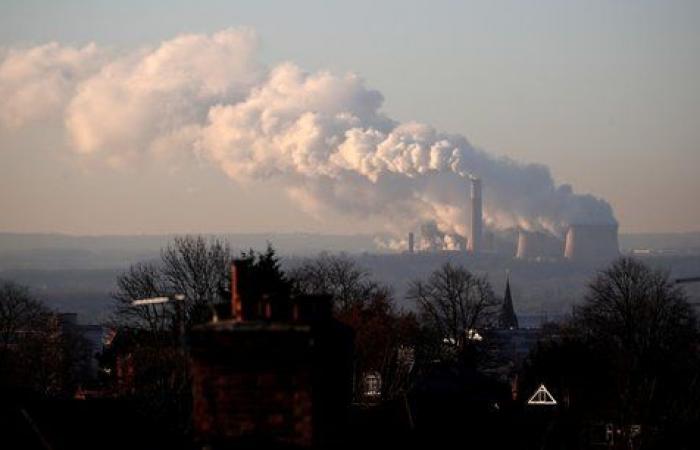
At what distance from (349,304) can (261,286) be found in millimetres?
72282

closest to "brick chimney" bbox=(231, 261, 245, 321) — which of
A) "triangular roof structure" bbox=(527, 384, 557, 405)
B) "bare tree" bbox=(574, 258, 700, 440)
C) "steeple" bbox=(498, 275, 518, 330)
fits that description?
"bare tree" bbox=(574, 258, 700, 440)

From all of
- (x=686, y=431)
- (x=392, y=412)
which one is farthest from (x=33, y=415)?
(x=686, y=431)

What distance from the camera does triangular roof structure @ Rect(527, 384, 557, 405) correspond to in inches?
2437

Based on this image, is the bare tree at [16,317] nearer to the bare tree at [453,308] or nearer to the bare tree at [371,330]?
the bare tree at [371,330]

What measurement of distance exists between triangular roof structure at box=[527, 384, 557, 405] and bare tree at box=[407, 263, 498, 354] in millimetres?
25624

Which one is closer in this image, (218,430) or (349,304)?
(218,430)

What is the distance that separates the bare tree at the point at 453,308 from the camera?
3851 inches

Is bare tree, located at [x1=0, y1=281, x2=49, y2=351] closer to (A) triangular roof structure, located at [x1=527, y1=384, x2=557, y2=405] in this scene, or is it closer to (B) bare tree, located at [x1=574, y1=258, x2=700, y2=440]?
(B) bare tree, located at [x1=574, y1=258, x2=700, y2=440]

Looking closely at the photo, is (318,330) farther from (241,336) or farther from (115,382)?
(115,382)

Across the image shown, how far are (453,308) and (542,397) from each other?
38997mm

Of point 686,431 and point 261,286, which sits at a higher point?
point 261,286

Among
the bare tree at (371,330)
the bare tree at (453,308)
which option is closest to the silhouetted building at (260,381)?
the bare tree at (371,330)

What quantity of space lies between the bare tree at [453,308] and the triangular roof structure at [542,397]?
84.1 feet

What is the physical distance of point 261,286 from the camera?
1591cm
